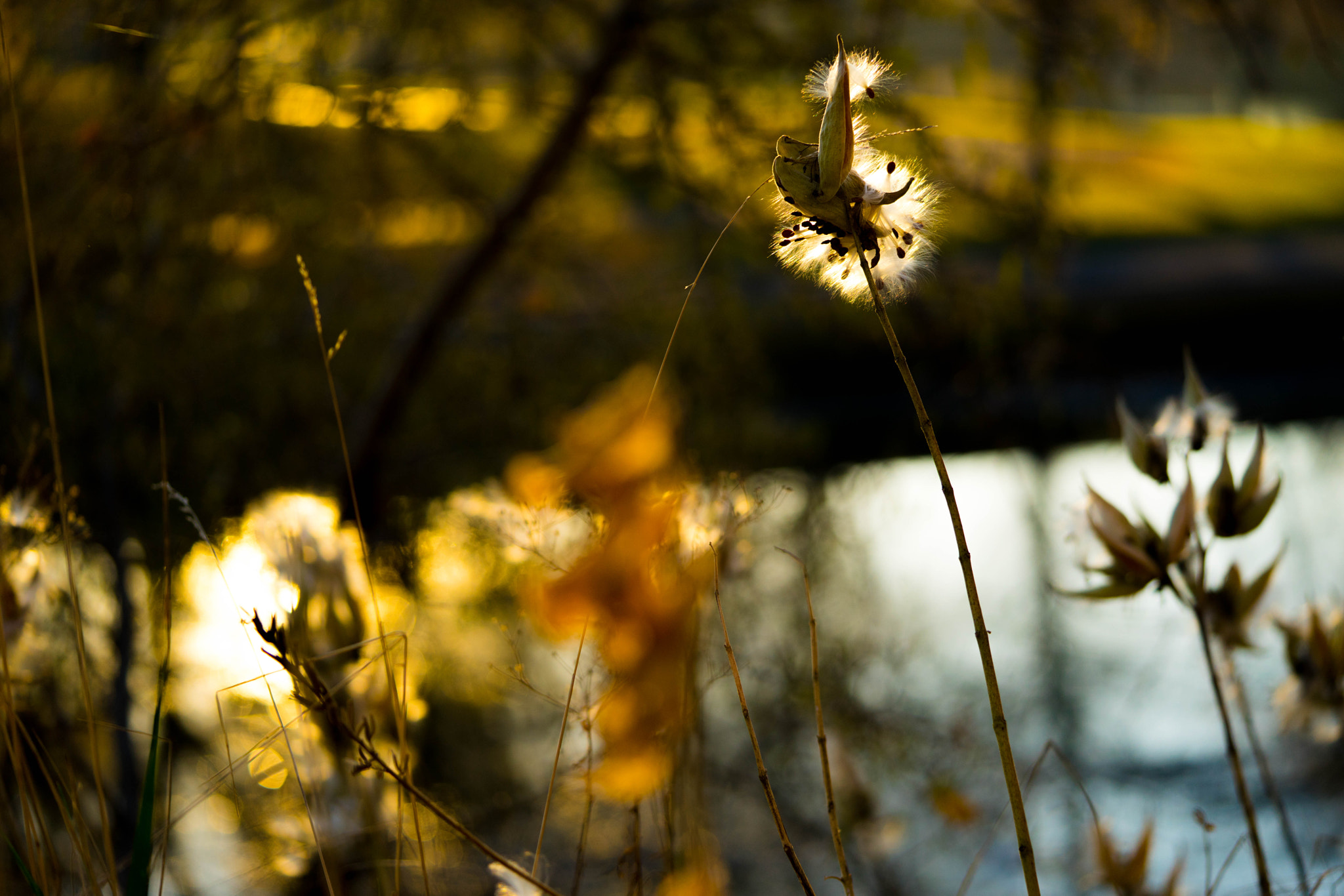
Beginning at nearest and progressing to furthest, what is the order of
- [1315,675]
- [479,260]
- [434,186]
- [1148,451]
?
[1148,451] < [1315,675] < [479,260] < [434,186]

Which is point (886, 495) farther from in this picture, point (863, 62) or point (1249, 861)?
point (863, 62)

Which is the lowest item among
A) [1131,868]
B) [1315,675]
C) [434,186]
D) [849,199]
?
[1131,868]

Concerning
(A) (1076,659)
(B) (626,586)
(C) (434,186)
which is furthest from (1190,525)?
(A) (1076,659)

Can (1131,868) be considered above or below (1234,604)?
below

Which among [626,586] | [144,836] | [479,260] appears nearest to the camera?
[626,586]

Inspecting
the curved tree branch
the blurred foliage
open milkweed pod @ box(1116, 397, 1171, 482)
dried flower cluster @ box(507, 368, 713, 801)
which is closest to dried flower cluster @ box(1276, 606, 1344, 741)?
open milkweed pod @ box(1116, 397, 1171, 482)

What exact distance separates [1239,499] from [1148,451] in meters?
0.05

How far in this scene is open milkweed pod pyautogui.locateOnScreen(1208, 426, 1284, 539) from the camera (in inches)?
18.1

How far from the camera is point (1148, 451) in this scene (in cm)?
47

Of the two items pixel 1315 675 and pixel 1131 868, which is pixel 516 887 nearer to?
pixel 1131 868

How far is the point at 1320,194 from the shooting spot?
952 cm

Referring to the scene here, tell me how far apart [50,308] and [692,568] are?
1.31m

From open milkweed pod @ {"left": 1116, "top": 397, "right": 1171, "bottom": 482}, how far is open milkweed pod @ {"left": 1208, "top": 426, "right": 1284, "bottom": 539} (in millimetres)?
23

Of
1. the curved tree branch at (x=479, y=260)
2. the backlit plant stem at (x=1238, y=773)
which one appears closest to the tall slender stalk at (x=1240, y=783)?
the backlit plant stem at (x=1238, y=773)
